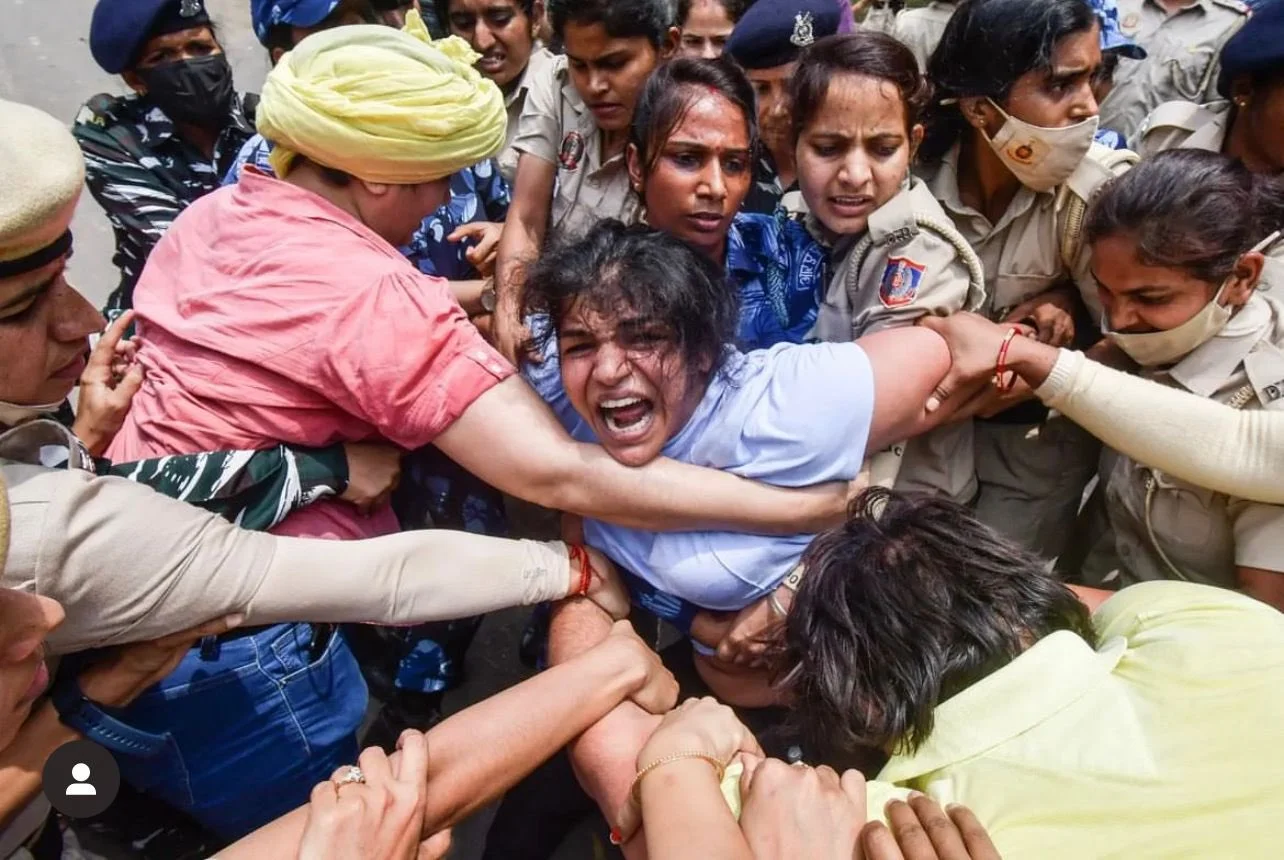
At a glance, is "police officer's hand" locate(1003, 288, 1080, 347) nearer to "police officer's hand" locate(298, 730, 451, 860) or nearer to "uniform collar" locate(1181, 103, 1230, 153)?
"uniform collar" locate(1181, 103, 1230, 153)

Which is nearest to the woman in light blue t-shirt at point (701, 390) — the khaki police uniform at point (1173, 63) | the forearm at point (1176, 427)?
the forearm at point (1176, 427)

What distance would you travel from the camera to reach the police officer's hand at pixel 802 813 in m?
1.33

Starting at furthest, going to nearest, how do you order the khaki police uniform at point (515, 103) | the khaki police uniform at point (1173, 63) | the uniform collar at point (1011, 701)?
the khaki police uniform at point (1173, 63) < the khaki police uniform at point (515, 103) < the uniform collar at point (1011, 701)

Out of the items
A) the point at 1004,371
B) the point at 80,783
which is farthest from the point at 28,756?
the point at 1004,371

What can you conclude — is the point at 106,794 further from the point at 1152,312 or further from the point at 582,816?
the point at 1152,312

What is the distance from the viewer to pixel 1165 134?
283 cm

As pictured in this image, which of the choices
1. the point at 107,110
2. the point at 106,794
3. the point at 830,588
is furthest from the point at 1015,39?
the point at 107,110

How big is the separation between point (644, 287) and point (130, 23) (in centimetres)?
221

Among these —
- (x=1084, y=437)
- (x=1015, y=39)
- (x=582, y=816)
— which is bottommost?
(x=582, y=816)

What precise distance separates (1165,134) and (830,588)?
7.26 feet

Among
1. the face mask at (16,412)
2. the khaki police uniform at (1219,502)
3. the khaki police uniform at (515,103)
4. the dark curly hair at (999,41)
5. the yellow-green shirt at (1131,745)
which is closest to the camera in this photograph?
the yellow-green shirt at (1131,745)

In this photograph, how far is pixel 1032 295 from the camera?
8.36ft

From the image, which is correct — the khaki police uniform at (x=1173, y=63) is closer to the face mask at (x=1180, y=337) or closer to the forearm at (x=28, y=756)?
the face mask at (x=1180, y=337)

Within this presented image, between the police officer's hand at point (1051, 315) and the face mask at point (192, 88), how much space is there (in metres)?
2.72
